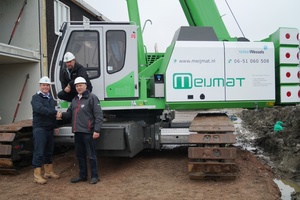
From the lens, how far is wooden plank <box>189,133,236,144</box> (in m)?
5.88

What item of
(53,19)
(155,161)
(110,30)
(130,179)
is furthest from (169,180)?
(53,19)

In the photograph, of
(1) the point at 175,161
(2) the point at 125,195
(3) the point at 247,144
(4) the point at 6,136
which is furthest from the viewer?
(3) the point at 247,144

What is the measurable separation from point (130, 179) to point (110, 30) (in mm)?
2981

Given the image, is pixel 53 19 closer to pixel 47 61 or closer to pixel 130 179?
pixel 47 61

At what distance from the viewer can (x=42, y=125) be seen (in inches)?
245

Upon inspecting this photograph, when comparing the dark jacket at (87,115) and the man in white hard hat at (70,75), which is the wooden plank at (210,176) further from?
the man in white hard hat at (70,75)

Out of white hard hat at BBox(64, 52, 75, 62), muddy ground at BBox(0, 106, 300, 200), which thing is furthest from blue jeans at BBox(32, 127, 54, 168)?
white hard hat at BBox(64, 52, 75, 62)

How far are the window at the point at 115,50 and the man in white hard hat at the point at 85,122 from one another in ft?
3.42

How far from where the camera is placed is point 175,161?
7.75 meters

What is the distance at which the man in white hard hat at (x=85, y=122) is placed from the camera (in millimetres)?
5953

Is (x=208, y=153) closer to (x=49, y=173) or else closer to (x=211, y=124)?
(x=211, y=124)

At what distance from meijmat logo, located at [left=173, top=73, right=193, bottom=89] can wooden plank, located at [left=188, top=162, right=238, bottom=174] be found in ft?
5.36

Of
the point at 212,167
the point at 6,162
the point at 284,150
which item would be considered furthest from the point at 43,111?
the point at 284,150

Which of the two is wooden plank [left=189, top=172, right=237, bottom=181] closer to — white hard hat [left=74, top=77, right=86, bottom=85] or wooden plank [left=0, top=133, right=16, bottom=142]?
white hard hat [left=74, top=77, right=86, bottom=85]
